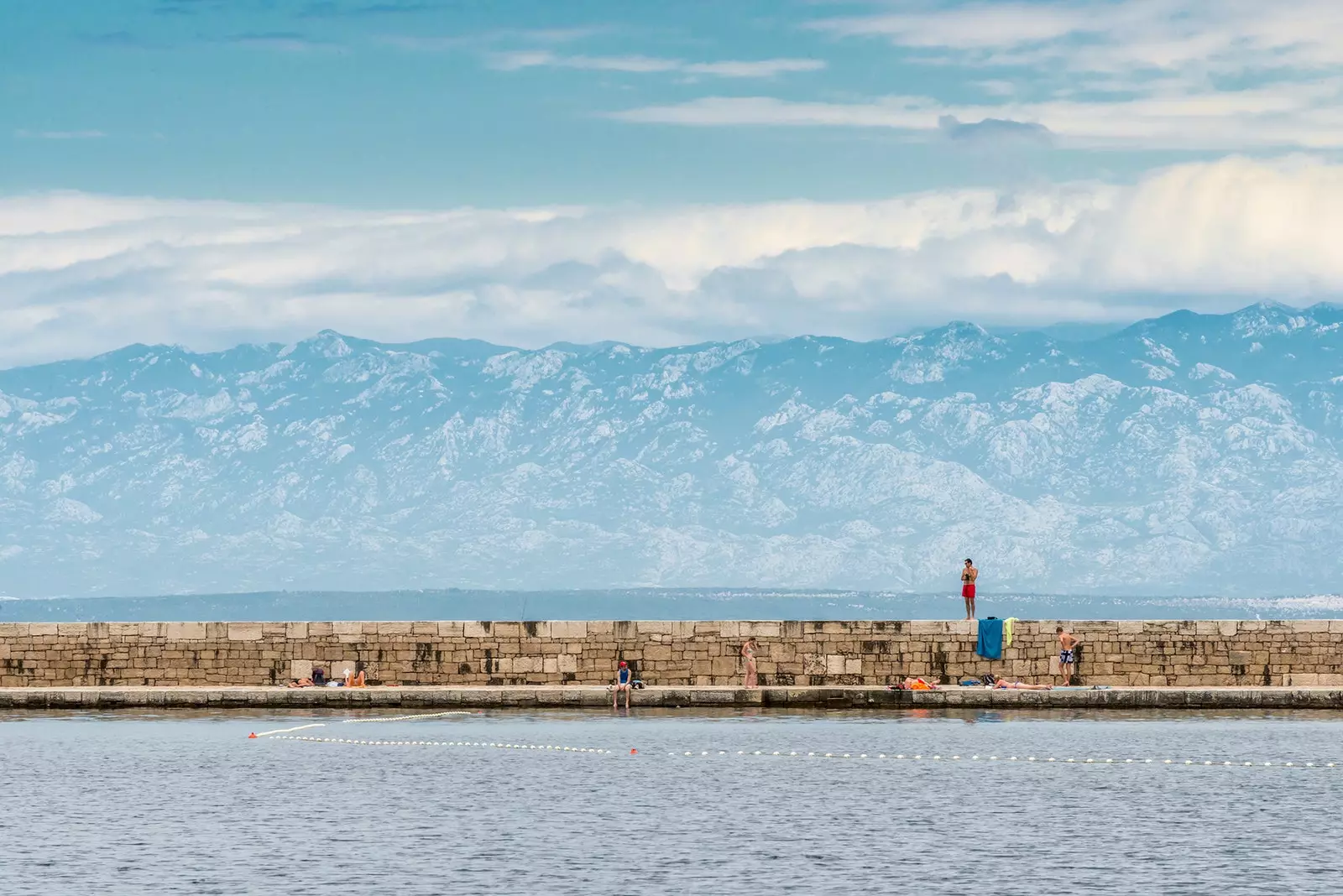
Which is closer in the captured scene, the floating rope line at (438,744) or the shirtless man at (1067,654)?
the floating rope line at (438,744)

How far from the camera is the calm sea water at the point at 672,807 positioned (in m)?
21.6

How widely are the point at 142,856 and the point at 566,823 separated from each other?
16.6ft

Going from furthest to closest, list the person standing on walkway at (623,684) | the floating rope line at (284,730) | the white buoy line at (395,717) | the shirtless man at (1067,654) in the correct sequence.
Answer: the shirtless man at (1067,654), the person standing on walkway at (623,684), the white buoy line at (395,717), the floating rope line at (284,730)

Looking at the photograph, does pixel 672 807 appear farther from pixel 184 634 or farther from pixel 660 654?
pixel 184 634

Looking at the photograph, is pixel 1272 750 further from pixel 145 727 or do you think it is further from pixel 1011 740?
pixel 145 727

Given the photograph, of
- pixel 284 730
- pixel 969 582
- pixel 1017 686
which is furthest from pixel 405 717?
pixel 1017 686

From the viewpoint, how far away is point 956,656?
130 feet

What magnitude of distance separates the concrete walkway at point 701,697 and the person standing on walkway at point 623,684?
19 centimetres

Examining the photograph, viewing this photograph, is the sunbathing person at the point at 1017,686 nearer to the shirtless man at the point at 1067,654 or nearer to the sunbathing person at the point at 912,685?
the shirtless man at the point at 1067,654

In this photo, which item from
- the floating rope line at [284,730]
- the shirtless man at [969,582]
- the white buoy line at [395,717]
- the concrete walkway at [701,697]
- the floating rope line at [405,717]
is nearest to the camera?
the floating rope line at [284,730]

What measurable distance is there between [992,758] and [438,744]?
874cm

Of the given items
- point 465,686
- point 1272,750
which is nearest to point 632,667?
point 465,686

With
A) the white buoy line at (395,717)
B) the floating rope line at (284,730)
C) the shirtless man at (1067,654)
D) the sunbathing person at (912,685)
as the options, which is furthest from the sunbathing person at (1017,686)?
the floating rope line at (284,730)

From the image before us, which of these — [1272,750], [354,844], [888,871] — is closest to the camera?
[888,871]
